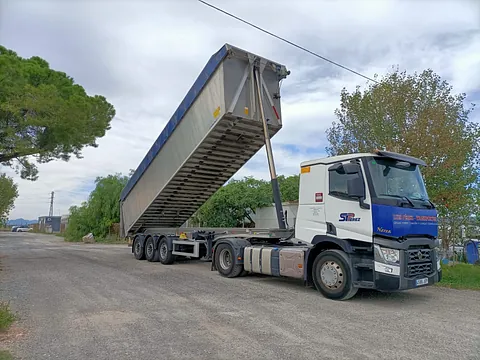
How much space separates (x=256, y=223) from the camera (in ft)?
86.5

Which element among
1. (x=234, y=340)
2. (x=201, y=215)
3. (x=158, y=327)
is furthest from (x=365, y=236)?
(x=201, y=215)

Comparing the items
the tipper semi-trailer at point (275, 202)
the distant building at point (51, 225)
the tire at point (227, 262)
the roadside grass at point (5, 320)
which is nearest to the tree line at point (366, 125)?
the tipper semi-trailer at point (275, 202)

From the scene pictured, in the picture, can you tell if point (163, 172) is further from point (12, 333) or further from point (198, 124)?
point (12, 333)

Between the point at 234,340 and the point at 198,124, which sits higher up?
the point at 198,124

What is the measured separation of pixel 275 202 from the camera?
32.4ft

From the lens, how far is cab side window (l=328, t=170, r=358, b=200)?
722cm

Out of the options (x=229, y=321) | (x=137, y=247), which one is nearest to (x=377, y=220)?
(x=229, y=321)

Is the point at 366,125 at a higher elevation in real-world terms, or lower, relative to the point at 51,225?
higher

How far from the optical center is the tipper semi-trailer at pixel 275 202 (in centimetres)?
684

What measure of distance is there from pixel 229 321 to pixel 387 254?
291cm

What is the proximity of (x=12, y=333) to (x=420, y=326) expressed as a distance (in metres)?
5.57

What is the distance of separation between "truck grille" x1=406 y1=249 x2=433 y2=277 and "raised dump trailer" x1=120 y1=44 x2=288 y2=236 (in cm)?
468

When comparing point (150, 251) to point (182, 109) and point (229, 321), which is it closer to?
point (182, 109)

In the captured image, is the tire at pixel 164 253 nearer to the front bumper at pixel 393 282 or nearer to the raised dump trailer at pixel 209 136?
the raised dump trailer at pixel 209 136
